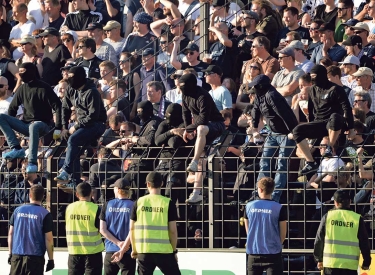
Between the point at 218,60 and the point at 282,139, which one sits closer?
the point at 282,139

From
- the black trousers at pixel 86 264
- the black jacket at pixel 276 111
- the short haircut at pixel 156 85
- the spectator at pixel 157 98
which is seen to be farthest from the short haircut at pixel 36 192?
the short haircut at pixel 156 85

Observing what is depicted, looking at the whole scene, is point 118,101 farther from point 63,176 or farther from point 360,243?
point 360,243

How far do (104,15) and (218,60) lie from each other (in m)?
3.78

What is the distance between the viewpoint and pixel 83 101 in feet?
64.6

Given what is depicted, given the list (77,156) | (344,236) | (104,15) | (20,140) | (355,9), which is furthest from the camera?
(104,15)

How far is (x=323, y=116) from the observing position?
18375mm

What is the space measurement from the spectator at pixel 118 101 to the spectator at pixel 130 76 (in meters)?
0.26

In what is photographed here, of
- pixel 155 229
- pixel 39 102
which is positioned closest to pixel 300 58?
pixel 39 102

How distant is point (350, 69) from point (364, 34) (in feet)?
3.94

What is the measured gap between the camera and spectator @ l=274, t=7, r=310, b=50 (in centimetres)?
2205

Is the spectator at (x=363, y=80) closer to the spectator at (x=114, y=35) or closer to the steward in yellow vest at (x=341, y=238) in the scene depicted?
the steward in yellow vest at (x=341, y=238)

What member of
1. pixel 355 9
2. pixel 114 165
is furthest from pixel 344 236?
pixel 355 9

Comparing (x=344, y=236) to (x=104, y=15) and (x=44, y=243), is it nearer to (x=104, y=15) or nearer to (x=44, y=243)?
(x=44, y=243)

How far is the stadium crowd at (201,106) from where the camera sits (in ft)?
60.5
